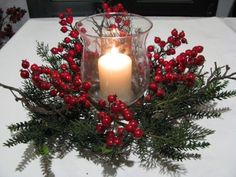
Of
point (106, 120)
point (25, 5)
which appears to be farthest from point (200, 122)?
point (25, 5)

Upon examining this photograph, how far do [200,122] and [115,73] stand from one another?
18 centimetres

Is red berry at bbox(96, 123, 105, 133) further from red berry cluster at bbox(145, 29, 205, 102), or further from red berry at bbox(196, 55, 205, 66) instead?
red berry at bbox(196, 55, 205, 66)

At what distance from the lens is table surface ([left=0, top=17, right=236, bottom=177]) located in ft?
1.40

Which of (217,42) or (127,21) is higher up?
(127,21)

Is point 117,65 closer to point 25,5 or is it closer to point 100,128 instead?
point 100,128

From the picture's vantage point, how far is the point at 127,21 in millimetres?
546

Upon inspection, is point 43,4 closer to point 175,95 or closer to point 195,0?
point 195,0

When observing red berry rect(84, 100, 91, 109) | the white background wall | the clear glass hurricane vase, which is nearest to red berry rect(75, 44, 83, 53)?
the clear glass hurricane vase

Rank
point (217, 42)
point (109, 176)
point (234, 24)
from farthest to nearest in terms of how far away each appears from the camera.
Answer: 1. point (234, 24)
2. point (217, 42)
3. point (109, 176)

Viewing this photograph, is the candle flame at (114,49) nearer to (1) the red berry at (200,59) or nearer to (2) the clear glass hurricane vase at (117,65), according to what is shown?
(2) the clear glass hurricane vase at (117,65)

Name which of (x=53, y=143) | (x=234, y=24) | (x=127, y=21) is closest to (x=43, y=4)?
(x=234, y=24)

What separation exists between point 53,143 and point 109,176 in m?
0.11

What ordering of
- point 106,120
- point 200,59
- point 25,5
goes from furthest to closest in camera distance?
point 25,5 < point 200,59 < point 106,120

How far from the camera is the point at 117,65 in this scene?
47 centimetres
